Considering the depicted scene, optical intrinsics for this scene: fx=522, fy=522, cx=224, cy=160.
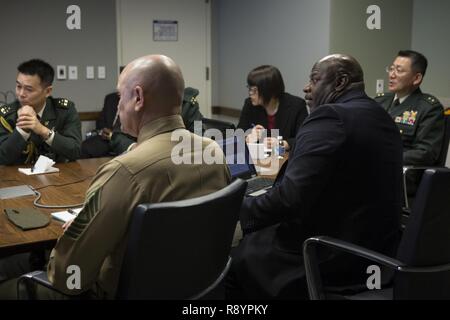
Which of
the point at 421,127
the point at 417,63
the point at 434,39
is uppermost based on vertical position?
the point at 434,39

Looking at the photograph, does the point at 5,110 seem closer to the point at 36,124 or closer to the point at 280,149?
the point at 36,124

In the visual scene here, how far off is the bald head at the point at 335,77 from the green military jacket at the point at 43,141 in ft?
5.03

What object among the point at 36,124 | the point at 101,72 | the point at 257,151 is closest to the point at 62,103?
the point at 36,124

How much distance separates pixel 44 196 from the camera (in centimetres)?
214

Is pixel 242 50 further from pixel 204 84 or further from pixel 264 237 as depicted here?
pixel 264 237

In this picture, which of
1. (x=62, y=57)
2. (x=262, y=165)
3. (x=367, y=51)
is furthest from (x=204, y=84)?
(x=262, y=165)

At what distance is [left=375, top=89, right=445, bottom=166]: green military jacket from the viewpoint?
3.06 meters

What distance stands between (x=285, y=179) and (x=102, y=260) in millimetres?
698

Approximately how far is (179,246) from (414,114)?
7.76ft

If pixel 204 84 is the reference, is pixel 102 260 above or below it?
below

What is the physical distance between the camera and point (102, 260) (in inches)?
54.5

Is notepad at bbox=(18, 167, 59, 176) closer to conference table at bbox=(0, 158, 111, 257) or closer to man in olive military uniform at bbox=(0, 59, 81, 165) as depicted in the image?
conference table at bbox=(0, 158, 111, 257)

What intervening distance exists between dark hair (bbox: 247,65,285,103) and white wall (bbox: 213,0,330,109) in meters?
0.83

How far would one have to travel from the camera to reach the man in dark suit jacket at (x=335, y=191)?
1.73 m
